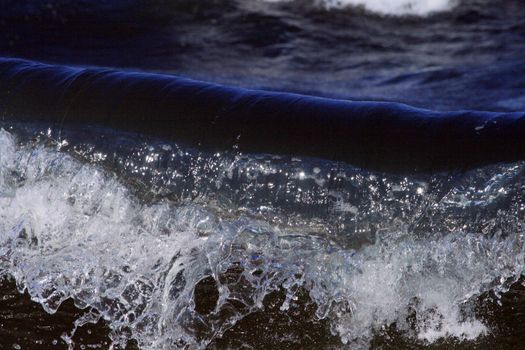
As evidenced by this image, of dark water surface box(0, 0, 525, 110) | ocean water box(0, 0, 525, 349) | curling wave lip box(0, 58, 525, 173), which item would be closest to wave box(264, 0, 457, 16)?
dark water surface box(0, 0, 525, 110)

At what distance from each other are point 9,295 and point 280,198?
3.23 ft

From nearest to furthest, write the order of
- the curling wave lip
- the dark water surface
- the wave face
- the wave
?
1. the wave face
2. the curling wave lip
3. the dark water surface
4. the wave

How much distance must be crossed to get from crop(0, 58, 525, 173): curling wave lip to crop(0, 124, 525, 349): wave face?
6 cm

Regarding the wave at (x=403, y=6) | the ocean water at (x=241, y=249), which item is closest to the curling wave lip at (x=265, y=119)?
the ocean water at (x=241, y=249)

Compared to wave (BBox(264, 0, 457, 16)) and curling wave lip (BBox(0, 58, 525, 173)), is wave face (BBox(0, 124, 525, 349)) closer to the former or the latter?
curling wave lip (BBox(0, 58, 525, 173))

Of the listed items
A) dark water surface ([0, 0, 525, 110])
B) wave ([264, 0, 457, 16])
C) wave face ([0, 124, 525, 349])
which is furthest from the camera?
wave ([264, 0, 457, 16])

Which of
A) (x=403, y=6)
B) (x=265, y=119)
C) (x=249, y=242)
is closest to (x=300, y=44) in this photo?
(x=403, y=6)

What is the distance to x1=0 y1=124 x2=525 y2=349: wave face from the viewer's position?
2.85 m

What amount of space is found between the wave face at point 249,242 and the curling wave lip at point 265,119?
0.06 metres

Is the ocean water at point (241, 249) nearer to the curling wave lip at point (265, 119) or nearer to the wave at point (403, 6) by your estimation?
the curling wave lip at point (265, 119)

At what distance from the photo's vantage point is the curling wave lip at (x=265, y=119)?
9.79 feet

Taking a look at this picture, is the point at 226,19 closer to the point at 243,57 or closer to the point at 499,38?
the point at 243,57

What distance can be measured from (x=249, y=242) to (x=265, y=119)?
0.45m

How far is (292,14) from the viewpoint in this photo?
538 cm
